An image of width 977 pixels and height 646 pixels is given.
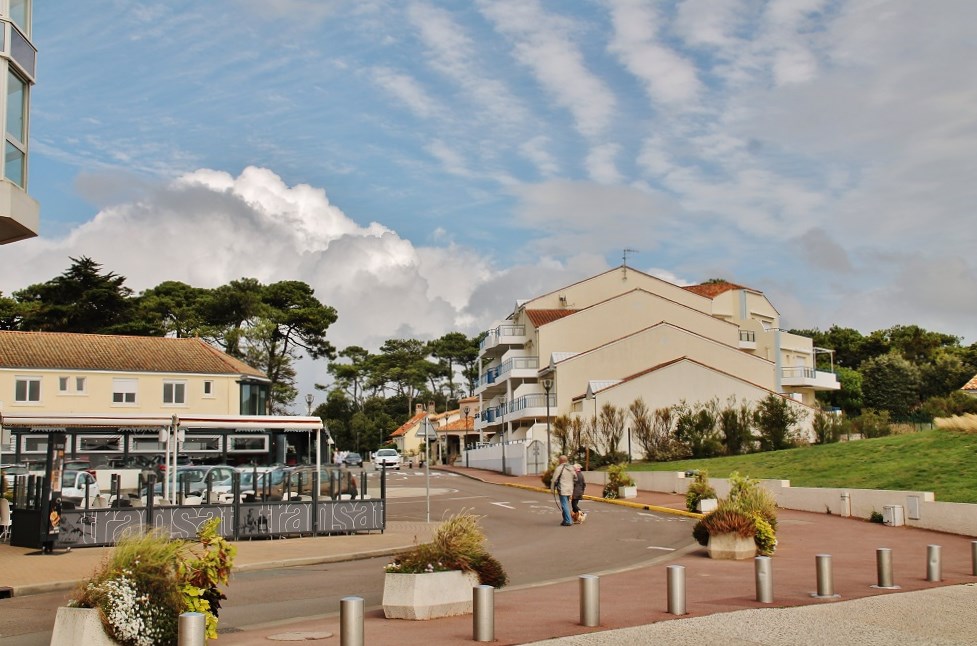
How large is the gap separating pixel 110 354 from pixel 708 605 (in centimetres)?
5218

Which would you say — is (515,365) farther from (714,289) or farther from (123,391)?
(123,391)

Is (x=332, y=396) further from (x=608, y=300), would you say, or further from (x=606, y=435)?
(x=606, y=435)

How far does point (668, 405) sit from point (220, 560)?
155 ft

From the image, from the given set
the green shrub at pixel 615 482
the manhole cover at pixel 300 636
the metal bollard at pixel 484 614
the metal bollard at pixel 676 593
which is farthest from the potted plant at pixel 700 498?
the metal bollard at pixel 484 614

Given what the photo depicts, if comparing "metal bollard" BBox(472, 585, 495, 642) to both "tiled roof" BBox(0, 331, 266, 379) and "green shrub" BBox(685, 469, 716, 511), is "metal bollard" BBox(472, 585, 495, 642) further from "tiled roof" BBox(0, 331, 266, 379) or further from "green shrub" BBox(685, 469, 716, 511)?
"tiled roof" BBox(0, 331, 266, 379)

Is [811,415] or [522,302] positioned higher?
[522,302]

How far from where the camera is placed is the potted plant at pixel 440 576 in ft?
36.2

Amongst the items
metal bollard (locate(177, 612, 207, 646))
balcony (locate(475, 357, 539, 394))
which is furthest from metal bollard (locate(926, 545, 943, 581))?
balcony (locate(475, 357, 539, 394))

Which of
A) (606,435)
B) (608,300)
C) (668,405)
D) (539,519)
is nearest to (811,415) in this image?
(668,405)

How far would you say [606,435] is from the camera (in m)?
52.6

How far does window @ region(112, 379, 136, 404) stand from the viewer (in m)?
56.8

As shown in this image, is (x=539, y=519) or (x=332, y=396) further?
(x=332, y=396)

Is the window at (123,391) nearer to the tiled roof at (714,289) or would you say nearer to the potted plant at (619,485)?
the potted plant at (619,485)

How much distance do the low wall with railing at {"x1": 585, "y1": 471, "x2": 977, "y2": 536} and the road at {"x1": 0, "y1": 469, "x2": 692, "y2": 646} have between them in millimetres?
3690
